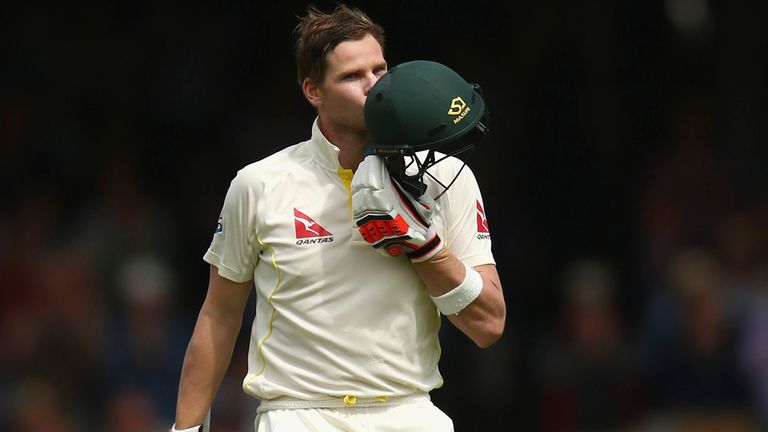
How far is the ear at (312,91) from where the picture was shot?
3.67 metres

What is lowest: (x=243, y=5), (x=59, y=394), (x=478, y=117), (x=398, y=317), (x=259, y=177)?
(x=59, y=394)

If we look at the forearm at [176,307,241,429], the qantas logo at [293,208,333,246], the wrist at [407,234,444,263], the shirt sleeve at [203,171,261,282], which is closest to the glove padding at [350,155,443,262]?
the wrist at [407,234,444,263]

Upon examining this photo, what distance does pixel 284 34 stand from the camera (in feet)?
Answer: 30.1

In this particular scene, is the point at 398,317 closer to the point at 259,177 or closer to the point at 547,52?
the point at 259,177

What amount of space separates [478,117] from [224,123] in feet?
18.3

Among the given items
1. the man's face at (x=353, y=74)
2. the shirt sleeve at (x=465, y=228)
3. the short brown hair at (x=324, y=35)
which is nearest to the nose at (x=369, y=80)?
the man's face at (x=353, y=74)

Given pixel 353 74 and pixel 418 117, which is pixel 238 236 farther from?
pixel 418 117

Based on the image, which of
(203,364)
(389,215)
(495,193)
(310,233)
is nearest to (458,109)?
(389,215)

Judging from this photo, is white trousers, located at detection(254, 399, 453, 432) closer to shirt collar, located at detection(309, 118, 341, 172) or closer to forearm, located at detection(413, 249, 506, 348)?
forearm, located at detection(413, 249, 506, 348)

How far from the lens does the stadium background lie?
7.61m

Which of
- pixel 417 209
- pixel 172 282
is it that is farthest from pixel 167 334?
pixel 417 209

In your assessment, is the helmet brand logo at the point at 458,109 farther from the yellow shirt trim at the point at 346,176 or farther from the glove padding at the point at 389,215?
the yellow shirt trim at the point at 346,176

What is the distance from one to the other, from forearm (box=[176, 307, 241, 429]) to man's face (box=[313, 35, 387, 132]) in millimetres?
691

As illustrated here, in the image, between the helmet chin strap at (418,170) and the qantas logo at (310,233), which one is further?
the qantas logo at (310,233)
